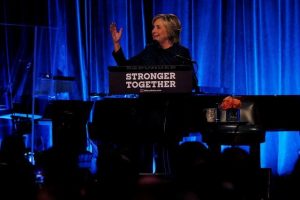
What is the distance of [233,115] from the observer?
5504 mm

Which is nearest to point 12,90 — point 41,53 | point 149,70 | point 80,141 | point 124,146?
point 41,53

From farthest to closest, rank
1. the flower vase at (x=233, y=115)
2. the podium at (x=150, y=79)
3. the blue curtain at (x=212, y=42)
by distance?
1. the blue curtain at (x=212, y=42)
2. the flower vase at (x=233, y=115)
3. the podium at (x=150, y=79)

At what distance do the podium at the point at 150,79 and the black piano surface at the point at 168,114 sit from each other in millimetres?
117

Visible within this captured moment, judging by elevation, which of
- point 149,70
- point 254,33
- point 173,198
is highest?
point 254,33

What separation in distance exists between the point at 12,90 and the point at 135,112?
119 inches

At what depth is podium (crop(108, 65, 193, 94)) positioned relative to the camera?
426 cm

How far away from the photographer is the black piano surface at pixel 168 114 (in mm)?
4688

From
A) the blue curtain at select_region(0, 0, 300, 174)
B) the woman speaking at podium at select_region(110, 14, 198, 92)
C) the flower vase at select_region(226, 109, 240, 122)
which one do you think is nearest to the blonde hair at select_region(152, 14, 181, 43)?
the woman speaking at podium at select_region(110, 14, 198, 92)

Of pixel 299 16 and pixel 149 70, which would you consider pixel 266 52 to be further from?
pixel 149 70

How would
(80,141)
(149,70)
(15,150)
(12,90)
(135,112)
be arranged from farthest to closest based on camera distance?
(12,90), (80,141), (135,112), (149,70), (15,150)

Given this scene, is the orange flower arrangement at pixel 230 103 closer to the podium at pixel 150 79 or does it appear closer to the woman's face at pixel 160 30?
the woman's face at pixel 160 30

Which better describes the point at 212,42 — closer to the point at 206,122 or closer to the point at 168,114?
the point at 206,122

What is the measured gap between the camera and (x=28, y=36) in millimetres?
7977

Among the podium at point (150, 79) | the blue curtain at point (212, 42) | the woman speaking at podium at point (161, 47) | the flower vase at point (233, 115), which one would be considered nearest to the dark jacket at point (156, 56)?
the woman speaking at podium at point (161, 47)
